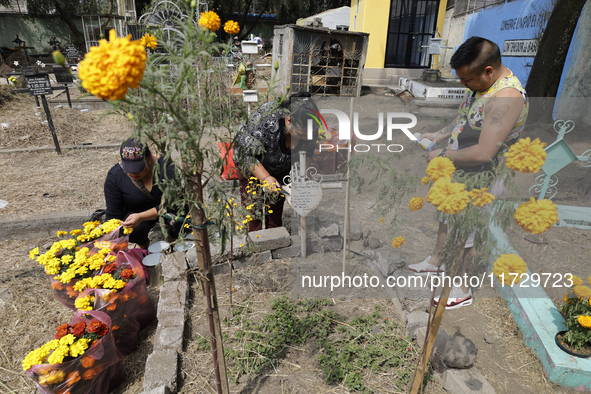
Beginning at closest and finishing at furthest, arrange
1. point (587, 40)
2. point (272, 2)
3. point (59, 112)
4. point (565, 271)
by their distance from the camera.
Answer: point (565, 271)
point (587, 40)
point (59, 112)
point (272, 2)

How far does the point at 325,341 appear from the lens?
2.30 meters

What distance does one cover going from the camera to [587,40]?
661cm

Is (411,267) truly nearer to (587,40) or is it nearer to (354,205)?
(354,205)

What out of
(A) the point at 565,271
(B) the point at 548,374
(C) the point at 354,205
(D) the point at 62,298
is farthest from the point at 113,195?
(A) the point at 565,271

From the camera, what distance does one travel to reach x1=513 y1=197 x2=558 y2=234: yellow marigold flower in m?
1.39

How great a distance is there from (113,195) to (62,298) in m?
0.99

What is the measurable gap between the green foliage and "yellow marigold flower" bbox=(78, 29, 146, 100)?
275 cm

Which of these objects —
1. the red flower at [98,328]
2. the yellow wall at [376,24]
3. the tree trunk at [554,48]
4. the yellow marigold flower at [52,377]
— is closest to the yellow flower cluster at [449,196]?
the red flower at [98,328]

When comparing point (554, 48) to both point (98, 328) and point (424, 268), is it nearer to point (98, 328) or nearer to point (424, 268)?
point (424, 268)

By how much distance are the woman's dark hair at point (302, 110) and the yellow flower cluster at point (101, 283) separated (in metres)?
1.59

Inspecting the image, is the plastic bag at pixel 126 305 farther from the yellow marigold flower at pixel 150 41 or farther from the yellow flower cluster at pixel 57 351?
the yellow marigold flower at pixel 150 41

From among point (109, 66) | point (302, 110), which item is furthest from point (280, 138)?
point (109, 66)

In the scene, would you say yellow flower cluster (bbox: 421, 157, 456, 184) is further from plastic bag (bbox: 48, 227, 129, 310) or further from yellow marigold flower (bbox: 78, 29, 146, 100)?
plastic bag (bbox: 48, 227, 129, 310)

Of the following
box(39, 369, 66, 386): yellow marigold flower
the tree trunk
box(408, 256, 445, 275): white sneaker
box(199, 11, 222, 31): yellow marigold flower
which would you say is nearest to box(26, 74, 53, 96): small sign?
box(39, 369, 66, 386): yellow marigold flower
